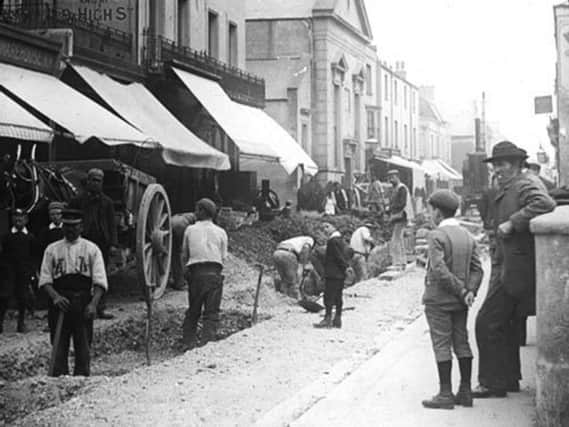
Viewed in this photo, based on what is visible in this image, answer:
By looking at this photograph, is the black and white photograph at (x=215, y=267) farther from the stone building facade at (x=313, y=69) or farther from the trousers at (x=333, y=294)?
the stone building facade at (x=313, y=69)

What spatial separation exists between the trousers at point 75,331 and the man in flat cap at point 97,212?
2.48 m

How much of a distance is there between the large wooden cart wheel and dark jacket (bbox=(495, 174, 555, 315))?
567cm

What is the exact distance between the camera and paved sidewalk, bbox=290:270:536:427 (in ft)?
20.6

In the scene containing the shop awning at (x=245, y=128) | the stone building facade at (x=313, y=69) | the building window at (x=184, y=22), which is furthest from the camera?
the stone building facade at (x=313, y=69)

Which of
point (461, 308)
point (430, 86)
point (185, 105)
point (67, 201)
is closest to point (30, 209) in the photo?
point (67, 201)

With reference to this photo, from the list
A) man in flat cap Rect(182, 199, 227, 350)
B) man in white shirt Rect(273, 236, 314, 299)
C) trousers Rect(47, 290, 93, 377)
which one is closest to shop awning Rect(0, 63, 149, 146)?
man in white shirt Rect(273, 236, 314, 299)

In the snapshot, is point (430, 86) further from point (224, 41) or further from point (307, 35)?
point (224, 41)

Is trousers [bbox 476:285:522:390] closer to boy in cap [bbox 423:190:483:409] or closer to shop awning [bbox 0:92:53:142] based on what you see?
boy in cap [bbox 423:190:483:409]

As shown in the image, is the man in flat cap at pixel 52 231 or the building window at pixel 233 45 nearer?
the man in flat cap at pixel 52 231

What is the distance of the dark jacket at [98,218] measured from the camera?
1093 cm

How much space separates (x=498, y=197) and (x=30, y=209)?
6099 mm

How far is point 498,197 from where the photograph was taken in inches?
278

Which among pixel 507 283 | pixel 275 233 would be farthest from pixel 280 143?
pixel 507 283

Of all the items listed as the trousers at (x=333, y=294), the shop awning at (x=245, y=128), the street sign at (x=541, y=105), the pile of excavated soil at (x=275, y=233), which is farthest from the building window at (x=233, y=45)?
the trousers at (x=333, y=294)
